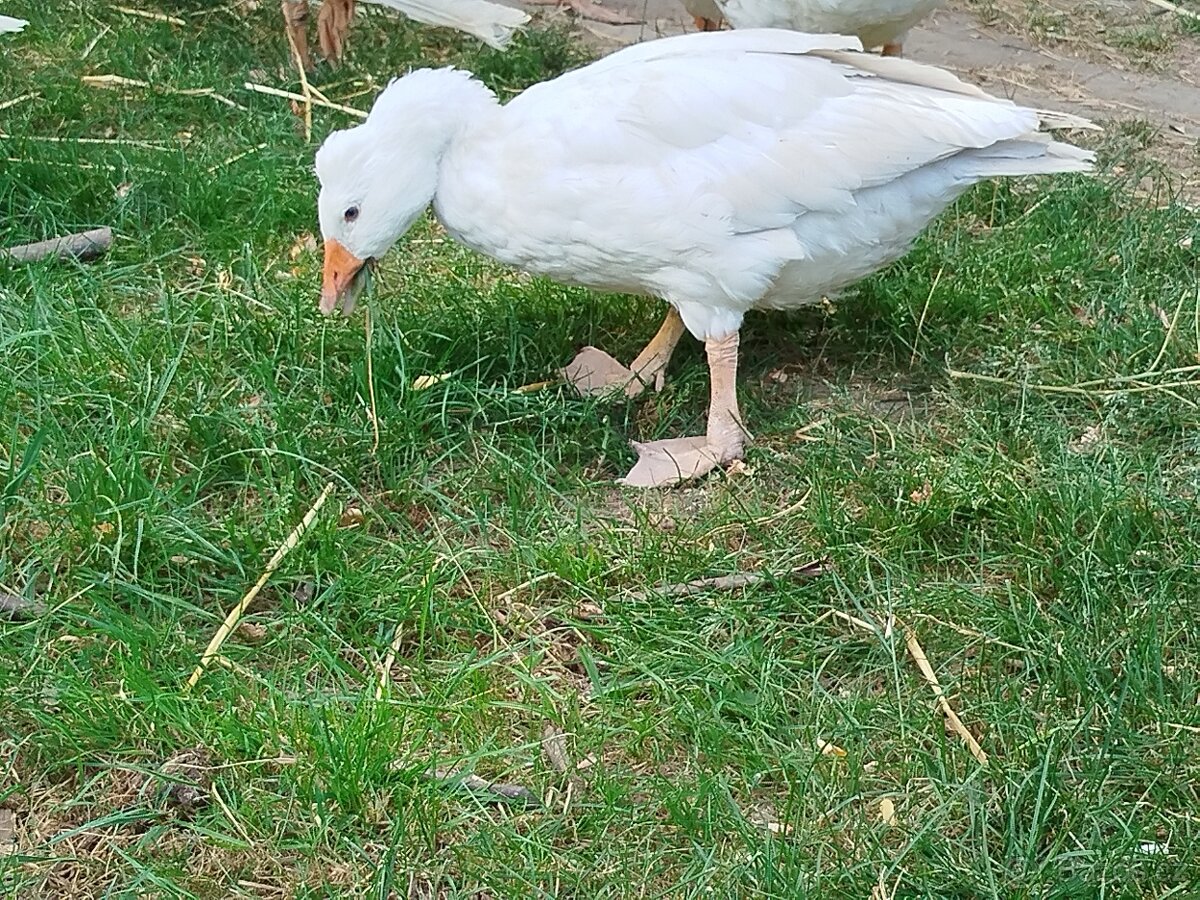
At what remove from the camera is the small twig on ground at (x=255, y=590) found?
2596mm

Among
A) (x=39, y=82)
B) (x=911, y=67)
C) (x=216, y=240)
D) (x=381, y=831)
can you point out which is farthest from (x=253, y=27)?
(x=381, y=831)

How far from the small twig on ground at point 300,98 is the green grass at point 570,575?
92 centimetres

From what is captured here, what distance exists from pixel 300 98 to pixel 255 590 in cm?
304

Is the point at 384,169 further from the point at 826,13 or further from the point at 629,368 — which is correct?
the point at 826,13

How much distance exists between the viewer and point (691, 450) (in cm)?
337

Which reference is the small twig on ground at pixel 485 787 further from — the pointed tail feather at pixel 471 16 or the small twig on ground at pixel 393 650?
the pointed tail feather at pixel 471 16

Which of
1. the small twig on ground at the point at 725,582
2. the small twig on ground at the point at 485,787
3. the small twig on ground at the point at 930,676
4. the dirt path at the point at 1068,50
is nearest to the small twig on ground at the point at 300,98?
the dirt path at the point at 1068,50

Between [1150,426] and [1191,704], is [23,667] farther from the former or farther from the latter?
[1150,426]

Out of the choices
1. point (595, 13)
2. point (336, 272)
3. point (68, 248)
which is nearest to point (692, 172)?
point (336, 272)

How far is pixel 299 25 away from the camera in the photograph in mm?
5594

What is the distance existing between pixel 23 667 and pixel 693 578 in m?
1.36

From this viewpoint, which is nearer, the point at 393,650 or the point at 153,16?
the point at 393,650

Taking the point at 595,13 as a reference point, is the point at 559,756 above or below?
above

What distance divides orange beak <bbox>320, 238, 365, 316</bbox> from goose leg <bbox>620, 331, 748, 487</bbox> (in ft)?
2.71
